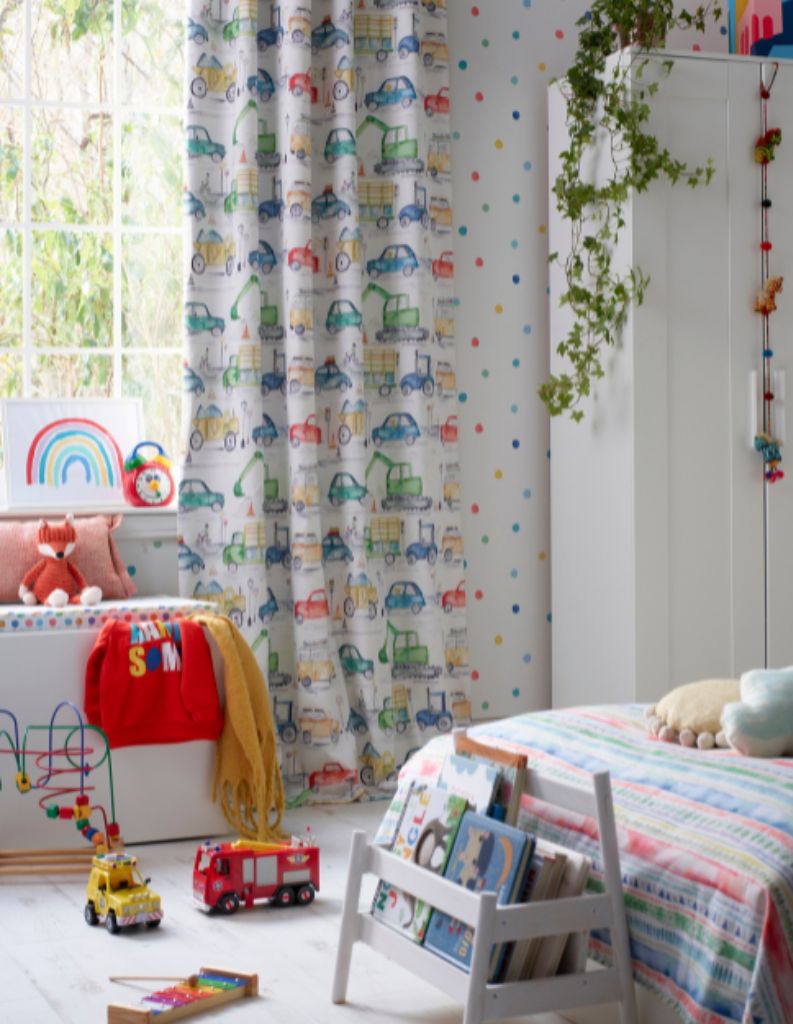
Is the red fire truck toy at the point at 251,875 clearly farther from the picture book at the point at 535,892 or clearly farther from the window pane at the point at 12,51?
the window pane at the point at 12,51

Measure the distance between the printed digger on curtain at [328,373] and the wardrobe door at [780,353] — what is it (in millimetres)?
862

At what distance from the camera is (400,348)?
4.11 metres

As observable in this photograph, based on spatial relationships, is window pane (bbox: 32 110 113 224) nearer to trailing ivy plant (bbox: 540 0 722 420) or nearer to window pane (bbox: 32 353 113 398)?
window pane (bbox: 32 353 113 398)

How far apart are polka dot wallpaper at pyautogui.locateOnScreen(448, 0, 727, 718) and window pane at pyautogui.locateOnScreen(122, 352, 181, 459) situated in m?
0.84

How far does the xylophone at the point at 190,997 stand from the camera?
226cm

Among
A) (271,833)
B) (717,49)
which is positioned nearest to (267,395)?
(271,833)

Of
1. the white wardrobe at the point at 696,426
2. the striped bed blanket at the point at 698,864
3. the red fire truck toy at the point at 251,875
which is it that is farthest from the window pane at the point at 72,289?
the striped bed blanket at the point at 698,864

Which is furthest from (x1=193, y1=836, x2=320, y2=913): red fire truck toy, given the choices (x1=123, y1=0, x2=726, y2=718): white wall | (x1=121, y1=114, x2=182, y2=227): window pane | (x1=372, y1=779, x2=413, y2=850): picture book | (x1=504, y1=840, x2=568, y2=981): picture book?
(x1=121, y1=114, x2=182, y2=227): window pane

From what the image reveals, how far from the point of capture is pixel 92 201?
4.07 m

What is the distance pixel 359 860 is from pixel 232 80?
93.2 inches

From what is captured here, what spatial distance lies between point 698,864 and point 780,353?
2.28m

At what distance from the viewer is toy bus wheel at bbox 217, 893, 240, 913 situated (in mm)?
2928

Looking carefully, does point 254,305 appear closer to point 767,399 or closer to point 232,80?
point 232,80

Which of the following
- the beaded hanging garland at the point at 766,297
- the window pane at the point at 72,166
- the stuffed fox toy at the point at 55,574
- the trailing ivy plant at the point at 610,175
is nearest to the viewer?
the stuffed fox toy at the point at 55,574
